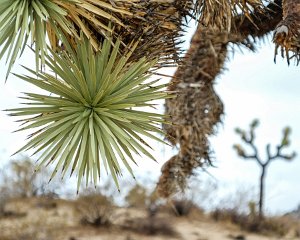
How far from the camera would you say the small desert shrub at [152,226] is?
16719mm

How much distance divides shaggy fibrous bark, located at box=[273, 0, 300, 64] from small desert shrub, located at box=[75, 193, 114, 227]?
10947mm

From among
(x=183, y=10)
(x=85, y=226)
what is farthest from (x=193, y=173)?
(x=85, y=226)

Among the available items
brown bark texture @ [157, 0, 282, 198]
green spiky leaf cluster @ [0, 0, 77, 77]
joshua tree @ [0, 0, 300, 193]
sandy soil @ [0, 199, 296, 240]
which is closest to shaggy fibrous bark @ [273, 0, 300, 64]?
joshua tree @ [0, 0, 300, 193]

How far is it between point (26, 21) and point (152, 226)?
11518mm

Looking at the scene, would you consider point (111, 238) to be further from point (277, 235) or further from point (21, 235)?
point (277, 235)

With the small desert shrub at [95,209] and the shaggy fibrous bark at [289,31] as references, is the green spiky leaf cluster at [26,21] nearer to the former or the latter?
the shaggy fibrous bark at [289,31]

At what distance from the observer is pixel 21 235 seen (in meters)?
15.9

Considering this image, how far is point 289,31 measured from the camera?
632 centimetres

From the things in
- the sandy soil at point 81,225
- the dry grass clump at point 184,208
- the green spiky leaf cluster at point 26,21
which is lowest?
the sandy soil at point 81,225

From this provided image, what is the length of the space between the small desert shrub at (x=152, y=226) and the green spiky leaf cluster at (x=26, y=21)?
11021 millimetres

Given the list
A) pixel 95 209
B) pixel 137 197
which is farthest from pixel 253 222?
pixel 95 209

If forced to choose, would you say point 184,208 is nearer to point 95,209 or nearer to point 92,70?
point 95,209

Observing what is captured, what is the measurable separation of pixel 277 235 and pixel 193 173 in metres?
7.35

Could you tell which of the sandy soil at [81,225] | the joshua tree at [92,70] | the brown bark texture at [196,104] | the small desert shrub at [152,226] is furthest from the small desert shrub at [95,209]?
the joshua tree at [92,70]
